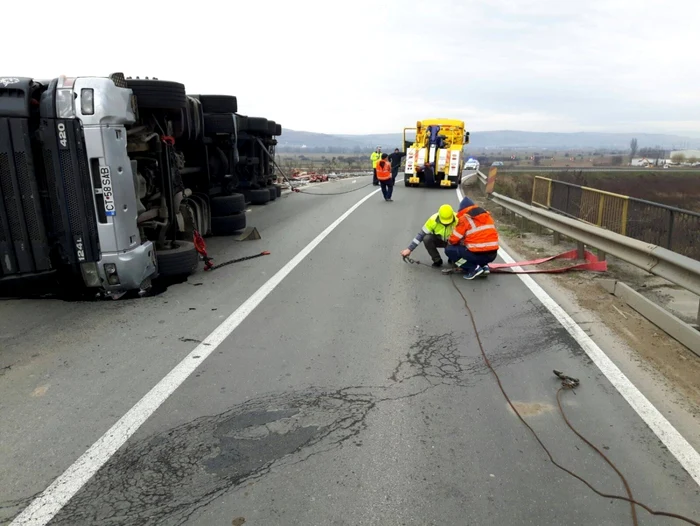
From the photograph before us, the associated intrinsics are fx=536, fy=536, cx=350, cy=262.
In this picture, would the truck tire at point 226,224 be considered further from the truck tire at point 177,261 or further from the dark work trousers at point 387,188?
the dark work trousers at point 387,188

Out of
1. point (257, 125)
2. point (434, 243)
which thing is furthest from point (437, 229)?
point (257, 125)

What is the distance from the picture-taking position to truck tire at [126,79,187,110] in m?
6.45

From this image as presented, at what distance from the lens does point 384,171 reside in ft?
59.6

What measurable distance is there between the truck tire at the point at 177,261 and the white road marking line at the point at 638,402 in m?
4.59

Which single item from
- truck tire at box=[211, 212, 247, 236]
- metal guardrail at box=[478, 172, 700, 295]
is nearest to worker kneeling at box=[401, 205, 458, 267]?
metal guardrail at box=[478, 172, 700, 295]

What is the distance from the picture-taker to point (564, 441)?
11.1 ft

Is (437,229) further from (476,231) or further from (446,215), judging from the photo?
(476,231)

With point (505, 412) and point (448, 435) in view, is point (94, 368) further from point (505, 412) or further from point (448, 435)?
point (505, 412)

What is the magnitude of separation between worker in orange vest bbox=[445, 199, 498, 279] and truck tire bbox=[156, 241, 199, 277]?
371cm

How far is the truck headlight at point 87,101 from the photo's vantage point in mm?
5453

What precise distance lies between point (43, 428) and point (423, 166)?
22.7 m

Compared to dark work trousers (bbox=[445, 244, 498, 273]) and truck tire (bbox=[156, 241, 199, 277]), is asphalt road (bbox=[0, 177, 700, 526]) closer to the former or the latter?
truck tire (bbox=[156, 241, 199, 277])

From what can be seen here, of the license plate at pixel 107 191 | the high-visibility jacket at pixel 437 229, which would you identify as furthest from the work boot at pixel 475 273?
the license plate at pixel 107 191

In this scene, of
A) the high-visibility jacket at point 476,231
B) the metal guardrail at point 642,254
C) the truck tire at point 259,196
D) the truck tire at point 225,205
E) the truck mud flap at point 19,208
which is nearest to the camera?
the metal guardrail at point 642,254
